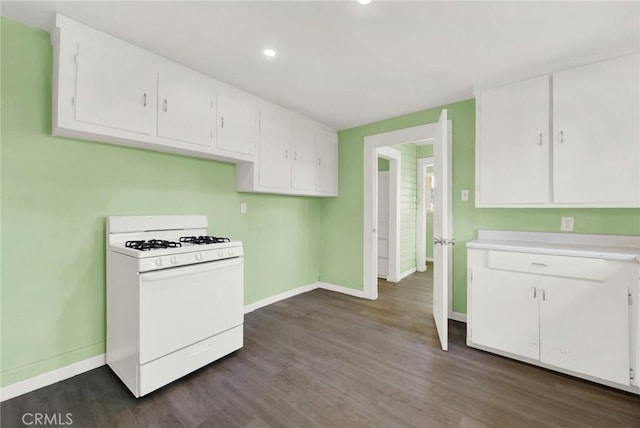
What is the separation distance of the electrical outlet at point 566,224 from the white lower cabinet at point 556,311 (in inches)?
22.5

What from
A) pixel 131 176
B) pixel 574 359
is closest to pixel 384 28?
pixel 131 176

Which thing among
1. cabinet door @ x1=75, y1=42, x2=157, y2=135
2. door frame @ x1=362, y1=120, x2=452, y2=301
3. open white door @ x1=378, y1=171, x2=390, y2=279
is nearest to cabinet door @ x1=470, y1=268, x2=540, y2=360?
door frame @ x1=362, y1=120, x2=452, y2=301

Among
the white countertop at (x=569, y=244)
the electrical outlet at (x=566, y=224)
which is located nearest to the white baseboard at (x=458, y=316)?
the white countertop at (x=569, y=244)

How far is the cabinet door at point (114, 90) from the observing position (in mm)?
1779

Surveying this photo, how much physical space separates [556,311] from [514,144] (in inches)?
55.6

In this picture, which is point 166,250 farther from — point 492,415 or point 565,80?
point 565,80

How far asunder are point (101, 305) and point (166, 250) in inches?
34.4

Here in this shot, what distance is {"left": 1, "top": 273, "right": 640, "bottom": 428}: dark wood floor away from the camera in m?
1.59

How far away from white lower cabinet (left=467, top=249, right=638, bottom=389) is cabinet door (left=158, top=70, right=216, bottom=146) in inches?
104

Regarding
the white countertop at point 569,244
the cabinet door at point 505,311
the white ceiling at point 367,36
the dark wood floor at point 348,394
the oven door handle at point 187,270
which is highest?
the white ceiling at point 367,36

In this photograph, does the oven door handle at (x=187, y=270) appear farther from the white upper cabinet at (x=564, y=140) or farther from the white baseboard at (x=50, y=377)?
the white upper cabinet at (x=564, y=140)

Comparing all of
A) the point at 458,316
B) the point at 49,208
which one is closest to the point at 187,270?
the point at 49,208

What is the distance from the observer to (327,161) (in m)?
3.88

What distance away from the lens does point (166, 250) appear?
6.04 ft
